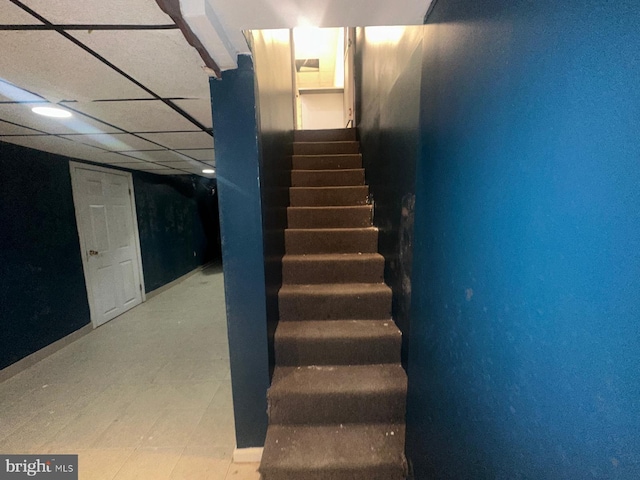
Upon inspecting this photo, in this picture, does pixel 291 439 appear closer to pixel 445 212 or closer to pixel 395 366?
pixel 395 366

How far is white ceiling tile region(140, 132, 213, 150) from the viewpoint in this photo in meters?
2.17

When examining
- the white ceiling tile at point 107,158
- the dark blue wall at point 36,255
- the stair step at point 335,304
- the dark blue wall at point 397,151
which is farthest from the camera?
the white ceiling tile at point 107,158

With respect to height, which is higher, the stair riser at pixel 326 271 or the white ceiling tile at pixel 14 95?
the white ceiling tile at pixel 14 95

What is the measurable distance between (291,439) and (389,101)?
2053mm

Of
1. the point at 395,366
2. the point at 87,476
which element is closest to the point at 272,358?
the point at 395,366

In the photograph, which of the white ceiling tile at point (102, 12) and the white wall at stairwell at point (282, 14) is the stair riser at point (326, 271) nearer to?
the white wall at stairwell at point (282, 14)

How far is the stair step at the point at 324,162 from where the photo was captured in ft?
9.38

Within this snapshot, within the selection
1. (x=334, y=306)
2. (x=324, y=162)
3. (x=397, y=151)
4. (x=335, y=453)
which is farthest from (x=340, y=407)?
(x=324, y=162)

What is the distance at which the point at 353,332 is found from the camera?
62.6 inches

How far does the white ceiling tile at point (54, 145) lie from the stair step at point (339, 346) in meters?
2.57

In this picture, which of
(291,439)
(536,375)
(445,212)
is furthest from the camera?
(291,439)

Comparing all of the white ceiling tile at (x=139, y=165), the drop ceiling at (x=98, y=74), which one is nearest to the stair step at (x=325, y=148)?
the drop ceiling at (x=98, y=74)

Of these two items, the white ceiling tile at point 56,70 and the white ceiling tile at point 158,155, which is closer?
the white ceiling tile at point 56,70

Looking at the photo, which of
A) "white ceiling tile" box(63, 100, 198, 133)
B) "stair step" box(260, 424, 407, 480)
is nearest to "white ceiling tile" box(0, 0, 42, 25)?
"white ceiling tile" box(63, 100, 198, 133)
